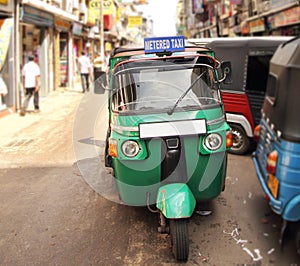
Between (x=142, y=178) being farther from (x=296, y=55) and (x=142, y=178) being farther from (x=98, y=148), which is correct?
(x=98, y=148)

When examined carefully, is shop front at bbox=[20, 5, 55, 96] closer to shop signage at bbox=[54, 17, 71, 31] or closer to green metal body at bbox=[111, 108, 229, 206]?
shop signage at bbox=[54, 17, 71, 31]

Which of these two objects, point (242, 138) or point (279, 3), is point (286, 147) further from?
point (279, 3)

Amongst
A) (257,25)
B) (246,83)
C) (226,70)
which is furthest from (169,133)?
(257,25)

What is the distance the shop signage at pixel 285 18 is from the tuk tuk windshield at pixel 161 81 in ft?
40.7

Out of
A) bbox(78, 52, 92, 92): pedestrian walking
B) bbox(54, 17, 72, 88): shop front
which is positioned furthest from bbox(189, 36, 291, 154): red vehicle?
bbox(54, 17, 72, 88): shop front

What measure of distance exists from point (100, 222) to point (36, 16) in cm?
1219

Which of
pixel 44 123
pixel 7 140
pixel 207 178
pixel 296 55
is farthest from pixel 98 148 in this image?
pixel 296 55

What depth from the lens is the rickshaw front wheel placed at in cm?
354

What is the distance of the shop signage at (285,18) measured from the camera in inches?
595

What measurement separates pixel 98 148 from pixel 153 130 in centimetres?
428

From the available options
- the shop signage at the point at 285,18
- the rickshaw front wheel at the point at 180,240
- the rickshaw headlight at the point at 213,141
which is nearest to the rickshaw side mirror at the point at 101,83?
the rickshaw headlight at the point at 213,141

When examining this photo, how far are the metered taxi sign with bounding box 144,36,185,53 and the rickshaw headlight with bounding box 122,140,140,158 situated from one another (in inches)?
46.5

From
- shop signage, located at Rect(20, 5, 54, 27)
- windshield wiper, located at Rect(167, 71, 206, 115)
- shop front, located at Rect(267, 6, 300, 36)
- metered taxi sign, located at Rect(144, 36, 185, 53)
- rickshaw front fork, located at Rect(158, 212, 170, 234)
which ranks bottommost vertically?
rickshaw front fork, located at Rect(158, 212, 170, 234)

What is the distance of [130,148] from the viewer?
12.6 ft
